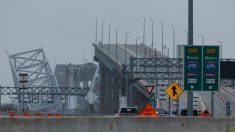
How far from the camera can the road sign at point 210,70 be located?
36406mm

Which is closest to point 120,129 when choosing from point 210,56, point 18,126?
point 18,126

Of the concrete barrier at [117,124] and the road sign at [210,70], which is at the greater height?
the road sign at [210,70]

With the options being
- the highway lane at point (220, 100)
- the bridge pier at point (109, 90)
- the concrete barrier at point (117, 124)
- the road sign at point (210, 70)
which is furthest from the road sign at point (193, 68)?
the bridge pier at point (109, 90)

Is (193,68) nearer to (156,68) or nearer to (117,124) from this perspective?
(117,124)

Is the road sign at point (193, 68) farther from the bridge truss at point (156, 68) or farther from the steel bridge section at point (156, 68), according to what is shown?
the steel bridge section at point (156, 68)

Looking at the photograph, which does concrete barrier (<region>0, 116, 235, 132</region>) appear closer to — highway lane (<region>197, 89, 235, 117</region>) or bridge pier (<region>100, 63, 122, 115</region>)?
highway lane (<region>197, 89, 235, 117</region>)

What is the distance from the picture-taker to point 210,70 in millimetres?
36625

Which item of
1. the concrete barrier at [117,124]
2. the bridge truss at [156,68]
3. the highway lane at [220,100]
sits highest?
the bridge truss at [156,68]

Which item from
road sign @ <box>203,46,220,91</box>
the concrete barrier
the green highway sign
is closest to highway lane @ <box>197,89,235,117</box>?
road sign @ <box>203,46,220,91</box>

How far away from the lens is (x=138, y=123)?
83.3ft

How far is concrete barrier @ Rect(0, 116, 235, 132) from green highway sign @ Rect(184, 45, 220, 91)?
4.91 metres

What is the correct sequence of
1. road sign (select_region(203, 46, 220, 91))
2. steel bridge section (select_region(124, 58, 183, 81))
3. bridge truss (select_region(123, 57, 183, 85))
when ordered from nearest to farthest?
1. road sign (select_region(203, 46, 220, 91))
2. bridge truss (select_region(123, 57, 183, 85))
3. steel bridge section (select_region(124, 58, 183, 81))

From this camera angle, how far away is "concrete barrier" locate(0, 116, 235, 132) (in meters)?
20.1

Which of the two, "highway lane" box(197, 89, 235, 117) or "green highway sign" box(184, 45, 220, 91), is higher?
"green highway sign" box(184, 45, 220, 91)
